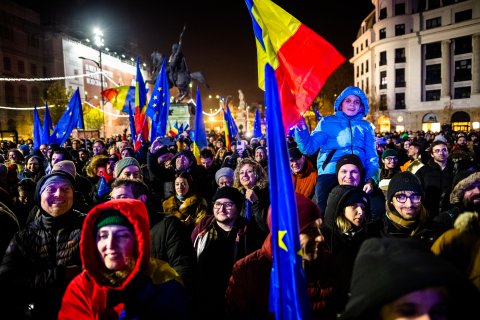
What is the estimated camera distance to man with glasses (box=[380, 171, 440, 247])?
3381mm

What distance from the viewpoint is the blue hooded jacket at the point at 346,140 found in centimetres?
475

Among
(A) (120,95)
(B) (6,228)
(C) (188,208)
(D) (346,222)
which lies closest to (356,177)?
(D) (346,222)

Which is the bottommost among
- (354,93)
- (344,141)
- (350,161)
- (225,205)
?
(225,205)

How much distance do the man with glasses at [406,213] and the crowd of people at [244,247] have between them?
1 cm

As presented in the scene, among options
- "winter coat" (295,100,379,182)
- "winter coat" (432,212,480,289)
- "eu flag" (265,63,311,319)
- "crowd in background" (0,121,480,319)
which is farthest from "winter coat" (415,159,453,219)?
"eu flag" (265,63,311,319)

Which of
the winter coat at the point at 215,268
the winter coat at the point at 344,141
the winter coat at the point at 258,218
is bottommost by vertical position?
the winter coat at the point at 215,268

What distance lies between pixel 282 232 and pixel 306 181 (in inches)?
147

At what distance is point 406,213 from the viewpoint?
3486 mm

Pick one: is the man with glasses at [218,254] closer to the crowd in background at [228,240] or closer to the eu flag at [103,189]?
the crowd in background at [228,240]

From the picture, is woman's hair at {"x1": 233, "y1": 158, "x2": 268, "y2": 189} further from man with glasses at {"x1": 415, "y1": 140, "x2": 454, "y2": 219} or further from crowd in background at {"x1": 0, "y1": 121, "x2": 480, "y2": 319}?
man with glasses at {"x1": 415, "y1": 140, "x2": 454, "y2": 219}

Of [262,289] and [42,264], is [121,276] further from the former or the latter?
[42,264]

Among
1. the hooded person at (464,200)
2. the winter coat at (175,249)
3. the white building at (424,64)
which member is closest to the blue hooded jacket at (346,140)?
the hooded person at (464,200)

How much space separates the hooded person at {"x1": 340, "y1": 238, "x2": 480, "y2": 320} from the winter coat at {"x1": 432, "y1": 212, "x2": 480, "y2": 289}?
431mm

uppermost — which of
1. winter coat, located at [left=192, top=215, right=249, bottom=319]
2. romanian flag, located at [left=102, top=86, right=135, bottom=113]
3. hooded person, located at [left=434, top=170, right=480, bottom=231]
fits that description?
romanian flag, located at [left=102, top=86, right=135, bottom=113]
